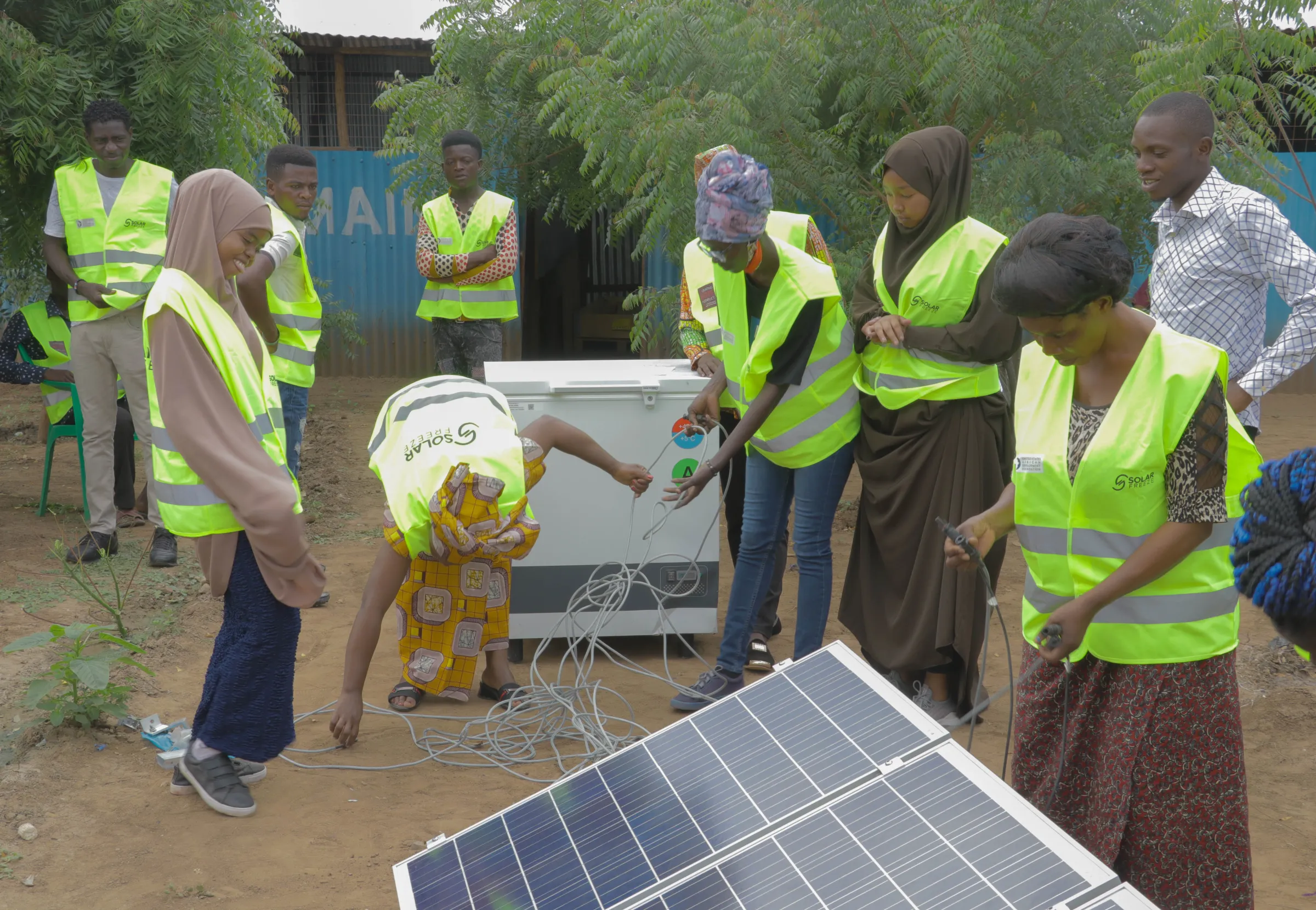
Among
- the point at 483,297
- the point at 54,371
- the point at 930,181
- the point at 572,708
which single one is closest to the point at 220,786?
the point at 572,708

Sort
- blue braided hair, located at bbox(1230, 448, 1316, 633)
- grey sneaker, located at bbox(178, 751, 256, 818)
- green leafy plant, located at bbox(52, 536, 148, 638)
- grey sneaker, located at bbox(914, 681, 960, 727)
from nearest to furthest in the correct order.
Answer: blue braided hair, located at bbox(1230, 448, 1316, 633), grey sneaker, located at bbox(178, 751, 256, 818), grey sneaker, located at bbox(914, 681, 960, 727), green leafy plant, located at bbox(52, 536, 148, 638)

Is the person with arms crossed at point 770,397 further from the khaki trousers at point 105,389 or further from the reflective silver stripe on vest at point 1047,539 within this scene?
the khaki trousers at point 105,389

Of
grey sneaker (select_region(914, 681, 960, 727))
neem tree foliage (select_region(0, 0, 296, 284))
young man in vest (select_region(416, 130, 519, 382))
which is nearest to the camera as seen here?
grey sneaker (select_region(914, 681, 960, 727))

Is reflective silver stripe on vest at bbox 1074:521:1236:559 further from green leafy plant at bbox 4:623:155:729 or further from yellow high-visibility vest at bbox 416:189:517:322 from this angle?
yellow high-visibility vest at bbox 416:189:517:322

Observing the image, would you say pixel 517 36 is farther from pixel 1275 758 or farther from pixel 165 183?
pixel 1275 758

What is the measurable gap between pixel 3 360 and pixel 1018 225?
6.38m

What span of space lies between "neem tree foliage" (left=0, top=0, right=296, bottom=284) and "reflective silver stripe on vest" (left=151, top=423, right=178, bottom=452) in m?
4.06

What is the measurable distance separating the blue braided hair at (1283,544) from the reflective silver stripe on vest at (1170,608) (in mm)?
1032

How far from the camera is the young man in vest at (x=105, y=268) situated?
21.8ft

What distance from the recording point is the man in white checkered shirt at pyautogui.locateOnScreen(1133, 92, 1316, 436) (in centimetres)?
404

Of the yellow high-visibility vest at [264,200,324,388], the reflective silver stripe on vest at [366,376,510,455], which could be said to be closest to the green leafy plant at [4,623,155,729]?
the reflective silver stripe on vest at [366,376,510,455]

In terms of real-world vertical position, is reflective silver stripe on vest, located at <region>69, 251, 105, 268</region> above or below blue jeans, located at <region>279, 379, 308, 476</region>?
above

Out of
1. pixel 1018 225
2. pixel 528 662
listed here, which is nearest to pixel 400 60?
pixel 1018 225

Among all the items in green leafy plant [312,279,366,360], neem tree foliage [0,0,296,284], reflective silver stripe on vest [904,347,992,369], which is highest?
neem tree foliage [0,0,296,284]
